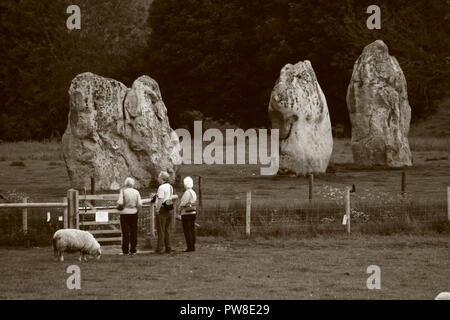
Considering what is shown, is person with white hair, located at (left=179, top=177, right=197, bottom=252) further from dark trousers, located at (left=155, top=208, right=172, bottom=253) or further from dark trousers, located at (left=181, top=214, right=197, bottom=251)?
dark trousers, located at (left=155, top=208, right=172, bottom=253)

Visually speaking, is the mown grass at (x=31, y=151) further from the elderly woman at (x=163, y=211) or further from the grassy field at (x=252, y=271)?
the elderly woman at (x=163, y=211)

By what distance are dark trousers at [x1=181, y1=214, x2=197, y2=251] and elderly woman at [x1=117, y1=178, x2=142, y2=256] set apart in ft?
3.49

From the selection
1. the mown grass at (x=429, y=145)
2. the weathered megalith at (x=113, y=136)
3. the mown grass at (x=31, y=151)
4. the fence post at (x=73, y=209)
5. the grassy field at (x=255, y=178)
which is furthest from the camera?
the mown grass at (x=429, y=145)

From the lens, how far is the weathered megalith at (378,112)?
43.5m

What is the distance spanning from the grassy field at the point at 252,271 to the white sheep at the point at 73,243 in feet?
0.85

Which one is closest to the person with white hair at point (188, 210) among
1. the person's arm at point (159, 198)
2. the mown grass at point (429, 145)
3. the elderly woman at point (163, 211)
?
the elderly woman at point (163, 211)

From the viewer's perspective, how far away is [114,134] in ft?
126

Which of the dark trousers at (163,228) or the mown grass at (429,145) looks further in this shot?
the mown grass at (429,145)

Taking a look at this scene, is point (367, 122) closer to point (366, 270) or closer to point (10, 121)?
point (366, 270)

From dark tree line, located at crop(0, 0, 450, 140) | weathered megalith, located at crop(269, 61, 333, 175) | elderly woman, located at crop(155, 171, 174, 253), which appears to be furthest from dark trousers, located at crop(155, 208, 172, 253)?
dark tree line, located at crop(0, 0, 450, 140)

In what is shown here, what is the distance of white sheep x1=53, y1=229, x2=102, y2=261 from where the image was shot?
77.6ft

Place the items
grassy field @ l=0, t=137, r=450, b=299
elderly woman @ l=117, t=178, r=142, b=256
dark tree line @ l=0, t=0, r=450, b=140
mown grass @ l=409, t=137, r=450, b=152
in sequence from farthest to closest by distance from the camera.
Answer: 1. dark tree line @ l=0, t=0, r=450, b=140
2. mown grass @ l=409, t=137, r=450, b=152
3. elderly woman @ l=117, t=178, r=142, b=256
4. grassy field @ l=0, t=137, r=450, b=299

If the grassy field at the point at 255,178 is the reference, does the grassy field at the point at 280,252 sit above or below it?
below

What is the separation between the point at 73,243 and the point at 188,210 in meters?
2.86
